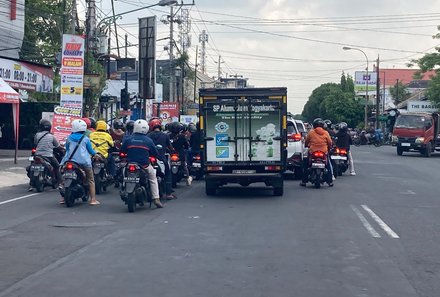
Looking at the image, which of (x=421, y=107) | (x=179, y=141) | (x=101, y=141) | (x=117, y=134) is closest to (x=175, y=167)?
(x=179, y=141)

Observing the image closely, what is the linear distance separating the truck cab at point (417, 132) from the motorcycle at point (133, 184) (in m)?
31.6

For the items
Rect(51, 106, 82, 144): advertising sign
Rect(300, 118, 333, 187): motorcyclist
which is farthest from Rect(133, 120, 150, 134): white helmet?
Rect(51, 106, 82, 144): advertising sign

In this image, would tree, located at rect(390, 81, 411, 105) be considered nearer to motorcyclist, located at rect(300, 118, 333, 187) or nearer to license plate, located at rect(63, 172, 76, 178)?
motorcyclist, located at rect(300, 118, 333, 187)

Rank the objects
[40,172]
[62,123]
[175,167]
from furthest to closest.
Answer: [62,123] → [175,167] → [40,172]

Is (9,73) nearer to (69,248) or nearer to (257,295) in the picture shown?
(69,248)

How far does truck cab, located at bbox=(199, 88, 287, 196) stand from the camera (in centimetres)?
1814

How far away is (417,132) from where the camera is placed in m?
44.0

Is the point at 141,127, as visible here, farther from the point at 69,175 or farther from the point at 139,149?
the point at 69,175

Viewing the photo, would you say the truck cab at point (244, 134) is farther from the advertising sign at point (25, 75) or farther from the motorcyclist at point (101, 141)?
the advertising sign at point (25, 75)

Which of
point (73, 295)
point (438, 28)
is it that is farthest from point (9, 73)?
point (438, 28)

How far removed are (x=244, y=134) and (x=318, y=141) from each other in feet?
10.7

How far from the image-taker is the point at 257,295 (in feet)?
25.8

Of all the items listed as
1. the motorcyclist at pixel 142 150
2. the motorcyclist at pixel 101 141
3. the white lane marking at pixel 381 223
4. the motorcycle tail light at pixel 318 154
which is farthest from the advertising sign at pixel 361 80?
the motorcyclist at pixel 142 150

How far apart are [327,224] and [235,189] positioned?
748 cm
